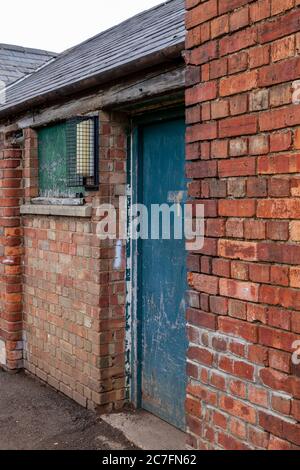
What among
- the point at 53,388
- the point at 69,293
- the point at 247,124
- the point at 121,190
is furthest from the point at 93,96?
the point at 53,388

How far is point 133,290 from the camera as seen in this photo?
189 inches

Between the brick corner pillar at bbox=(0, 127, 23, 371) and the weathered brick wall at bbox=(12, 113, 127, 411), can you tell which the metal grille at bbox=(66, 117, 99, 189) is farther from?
the brick corner pillar at bbox=(0, 127, 23, 371)

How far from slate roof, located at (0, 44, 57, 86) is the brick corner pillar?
2420 mm

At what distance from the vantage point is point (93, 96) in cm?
474

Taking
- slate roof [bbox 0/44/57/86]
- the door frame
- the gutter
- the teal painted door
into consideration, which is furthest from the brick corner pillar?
slate roof [bbox 0/44/57/86]

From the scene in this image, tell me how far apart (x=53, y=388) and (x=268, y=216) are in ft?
12.5

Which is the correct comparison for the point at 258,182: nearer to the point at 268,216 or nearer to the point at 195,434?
the point at 268,216

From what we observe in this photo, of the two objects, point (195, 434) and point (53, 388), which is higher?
point (195, 434)

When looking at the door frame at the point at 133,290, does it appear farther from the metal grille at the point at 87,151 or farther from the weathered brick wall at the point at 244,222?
Result: the weathered brick wall at the point at 244,222

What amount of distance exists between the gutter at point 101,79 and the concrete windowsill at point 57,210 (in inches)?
41.0

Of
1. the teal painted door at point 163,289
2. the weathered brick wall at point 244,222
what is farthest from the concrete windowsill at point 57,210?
the weathered brick wall at point 244,222

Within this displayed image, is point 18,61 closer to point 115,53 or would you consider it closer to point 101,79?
point 115,53

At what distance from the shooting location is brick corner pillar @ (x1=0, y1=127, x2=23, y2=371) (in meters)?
6.02

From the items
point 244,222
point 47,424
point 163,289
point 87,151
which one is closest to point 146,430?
point 47,424
